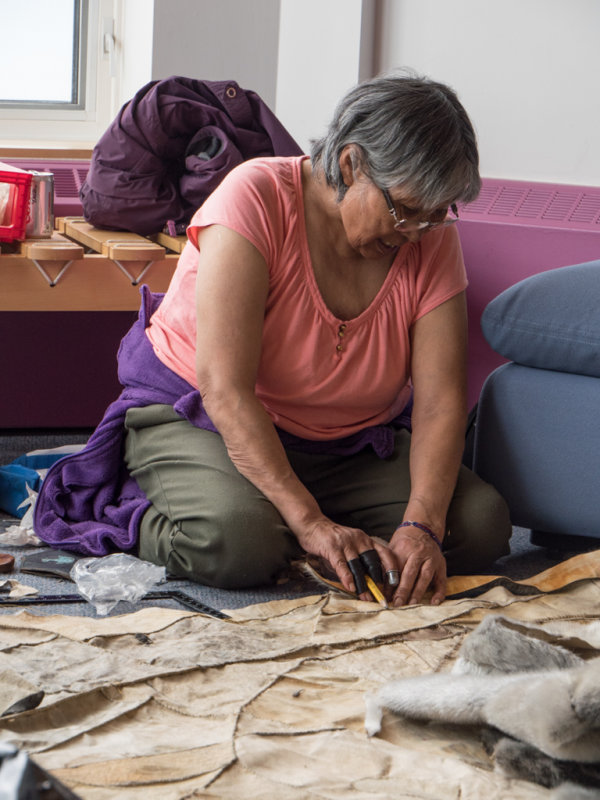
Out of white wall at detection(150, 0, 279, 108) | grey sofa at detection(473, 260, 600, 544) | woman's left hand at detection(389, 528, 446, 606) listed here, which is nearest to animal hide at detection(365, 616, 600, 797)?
woman's left hand at detection(389, 528, 446, 606)

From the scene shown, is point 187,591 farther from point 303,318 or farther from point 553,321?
point 553,321

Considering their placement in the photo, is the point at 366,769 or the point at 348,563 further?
the point at 348,563

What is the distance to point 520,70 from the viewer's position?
8.98 ft

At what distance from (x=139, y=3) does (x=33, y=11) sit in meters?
0.38

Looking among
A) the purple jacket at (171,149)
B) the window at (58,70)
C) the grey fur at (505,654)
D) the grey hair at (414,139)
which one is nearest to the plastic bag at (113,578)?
the grey fur at (505,654)

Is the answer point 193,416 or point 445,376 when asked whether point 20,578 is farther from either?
point 445,376

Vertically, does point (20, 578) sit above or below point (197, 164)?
below

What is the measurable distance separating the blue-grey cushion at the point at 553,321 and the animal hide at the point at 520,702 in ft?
2.47

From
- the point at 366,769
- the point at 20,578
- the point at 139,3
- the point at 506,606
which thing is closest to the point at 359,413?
the point at 506,606

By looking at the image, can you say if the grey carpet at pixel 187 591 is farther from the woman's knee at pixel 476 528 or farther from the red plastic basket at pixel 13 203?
the red plastic basket at pixel 13 203

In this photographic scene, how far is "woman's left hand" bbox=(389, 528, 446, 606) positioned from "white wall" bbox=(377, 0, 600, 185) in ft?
4.40

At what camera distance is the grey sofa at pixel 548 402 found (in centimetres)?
190

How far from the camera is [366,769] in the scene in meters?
1.05

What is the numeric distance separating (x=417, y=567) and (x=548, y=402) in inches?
18.8
